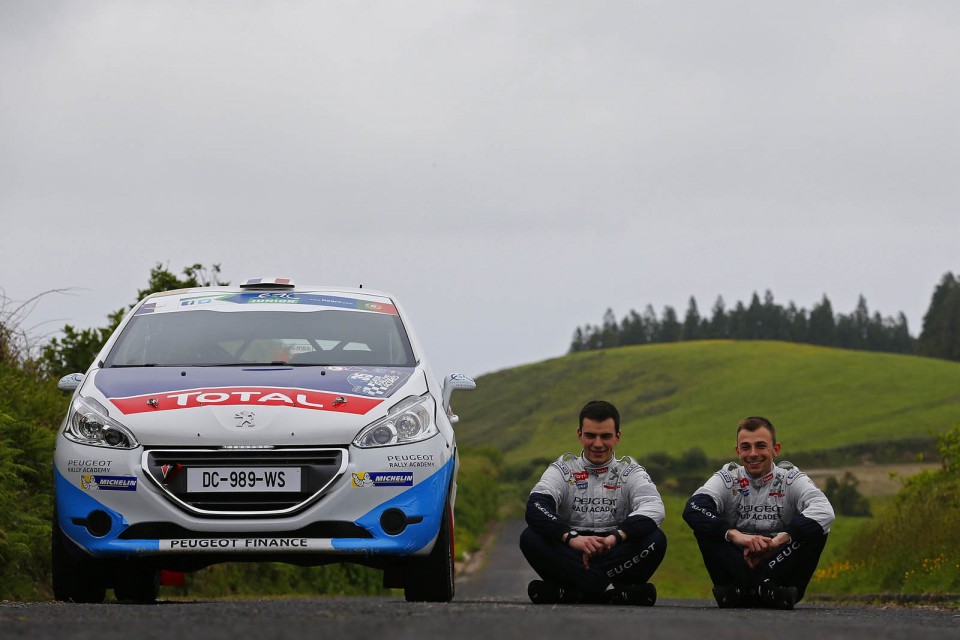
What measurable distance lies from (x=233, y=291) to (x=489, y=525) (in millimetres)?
54324

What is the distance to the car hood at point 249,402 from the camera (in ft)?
24.3

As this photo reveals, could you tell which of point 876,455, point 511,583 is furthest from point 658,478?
point 511,583

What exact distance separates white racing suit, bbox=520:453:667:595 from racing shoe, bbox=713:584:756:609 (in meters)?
0.41

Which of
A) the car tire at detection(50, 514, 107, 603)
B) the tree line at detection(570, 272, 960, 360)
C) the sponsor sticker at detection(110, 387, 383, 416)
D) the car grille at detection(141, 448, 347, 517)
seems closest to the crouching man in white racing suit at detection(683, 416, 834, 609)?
the sponsor sticker at detection(110, 387, 383, 416)

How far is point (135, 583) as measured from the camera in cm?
845

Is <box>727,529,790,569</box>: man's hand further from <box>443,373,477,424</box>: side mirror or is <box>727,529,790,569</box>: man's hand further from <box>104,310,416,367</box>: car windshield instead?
<box>104,310,416,367</box>: car windshield

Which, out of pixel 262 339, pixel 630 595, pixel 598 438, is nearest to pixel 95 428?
pixel 262 339

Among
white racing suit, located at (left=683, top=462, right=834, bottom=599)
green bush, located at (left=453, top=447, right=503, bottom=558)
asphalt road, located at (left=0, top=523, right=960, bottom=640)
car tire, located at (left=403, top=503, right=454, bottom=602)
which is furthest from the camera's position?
green bush, located at (left=453, top=447, right=503, bottom=558)

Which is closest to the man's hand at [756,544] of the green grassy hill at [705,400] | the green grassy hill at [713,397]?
the green grassy hill at [705,400]

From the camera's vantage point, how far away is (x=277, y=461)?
24.3 ft

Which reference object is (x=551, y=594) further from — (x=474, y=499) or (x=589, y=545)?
(x=474, y=499)

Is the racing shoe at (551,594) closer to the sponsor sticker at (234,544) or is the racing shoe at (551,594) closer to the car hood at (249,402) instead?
the car hood at (249,402)

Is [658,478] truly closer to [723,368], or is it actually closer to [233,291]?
[723,368]

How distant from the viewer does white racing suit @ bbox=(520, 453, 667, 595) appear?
8211 millimetres
